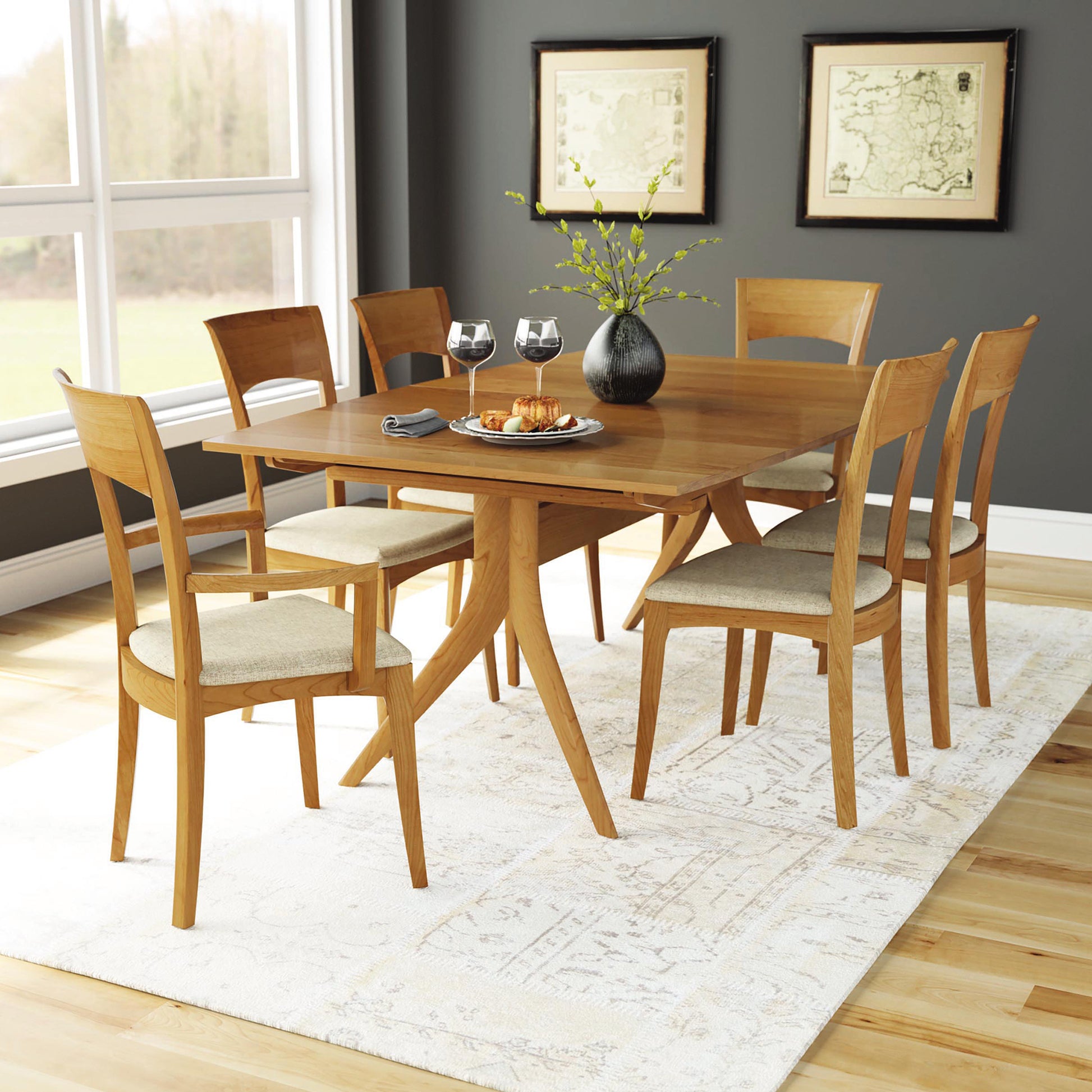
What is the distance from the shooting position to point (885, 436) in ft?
8.94

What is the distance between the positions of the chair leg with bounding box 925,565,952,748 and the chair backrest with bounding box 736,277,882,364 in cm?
107

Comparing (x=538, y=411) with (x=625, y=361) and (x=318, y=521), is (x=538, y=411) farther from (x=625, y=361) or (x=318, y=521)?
(x=318, y=521)

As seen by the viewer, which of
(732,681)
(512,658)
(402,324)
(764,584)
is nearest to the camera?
(764,584)

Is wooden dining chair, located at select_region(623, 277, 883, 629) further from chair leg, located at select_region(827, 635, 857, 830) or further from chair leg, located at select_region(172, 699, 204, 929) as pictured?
chair leg, located at select_region(172, 699, 204, 929)

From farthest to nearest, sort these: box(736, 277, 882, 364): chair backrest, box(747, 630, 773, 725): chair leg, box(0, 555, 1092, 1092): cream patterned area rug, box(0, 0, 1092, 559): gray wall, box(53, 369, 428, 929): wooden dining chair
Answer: box(0, 0, 1092, 559): gray wall, box(736, 277, 882, 364): chair backrest, box(747, 630, 773, 725): chair leg, box(53, 369, 428, 929): wooden dining chair, box(0, 555, 1092, 1092): cream patterned area rug

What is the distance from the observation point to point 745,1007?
7.32ft

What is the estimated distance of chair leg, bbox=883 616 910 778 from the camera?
3.05 meters

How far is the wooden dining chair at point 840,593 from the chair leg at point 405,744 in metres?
0.57

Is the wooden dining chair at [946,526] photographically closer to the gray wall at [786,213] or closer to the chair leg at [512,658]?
the chair leg at [512,658]

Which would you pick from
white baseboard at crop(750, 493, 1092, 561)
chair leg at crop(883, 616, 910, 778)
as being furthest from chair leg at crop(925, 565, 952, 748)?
white baseboard at crop(750, 493, 1092, 561)

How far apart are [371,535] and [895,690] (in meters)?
1.20

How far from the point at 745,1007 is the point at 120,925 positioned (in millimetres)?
1072

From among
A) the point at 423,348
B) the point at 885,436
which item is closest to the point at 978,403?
the point at 885,436

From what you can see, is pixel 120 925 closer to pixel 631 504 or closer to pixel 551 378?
pixel 631 504
